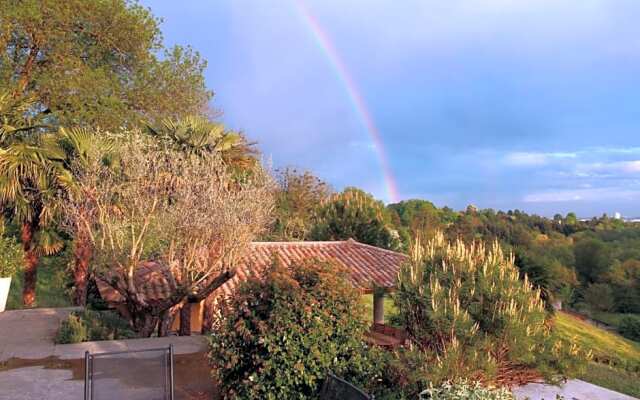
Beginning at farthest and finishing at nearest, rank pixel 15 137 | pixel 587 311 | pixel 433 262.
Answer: pixel 587 311 < pixel 15 137 < pixel 433 262

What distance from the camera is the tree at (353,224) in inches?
906

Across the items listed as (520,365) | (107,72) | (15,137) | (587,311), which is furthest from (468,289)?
(587,311)

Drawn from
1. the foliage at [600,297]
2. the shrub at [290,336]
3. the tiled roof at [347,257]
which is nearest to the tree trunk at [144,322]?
the tiled roof at [347,257]

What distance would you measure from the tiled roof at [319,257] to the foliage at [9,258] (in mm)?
2832

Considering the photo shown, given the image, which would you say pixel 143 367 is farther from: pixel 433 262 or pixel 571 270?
pixel 571 270

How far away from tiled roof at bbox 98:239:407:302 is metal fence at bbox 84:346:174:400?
21.9 feet

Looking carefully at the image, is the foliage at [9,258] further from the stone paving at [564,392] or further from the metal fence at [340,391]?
the stone paving at [564,392]

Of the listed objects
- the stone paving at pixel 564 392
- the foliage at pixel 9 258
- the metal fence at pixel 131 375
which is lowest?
the stone paving at pixel 564 392

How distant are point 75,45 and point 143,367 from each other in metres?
15.2

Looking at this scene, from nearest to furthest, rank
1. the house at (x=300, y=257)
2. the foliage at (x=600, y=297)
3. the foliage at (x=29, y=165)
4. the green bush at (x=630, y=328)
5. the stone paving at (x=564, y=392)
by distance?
the stone paving at (x=564, y=392) < the foliage at (x=29, y=165) < the house at (x=300, y=257) < the green bush at (x=630, y=328) < the foliage at (x=600, y=297)

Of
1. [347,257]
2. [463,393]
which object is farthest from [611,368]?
[463,393]

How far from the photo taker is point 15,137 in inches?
540

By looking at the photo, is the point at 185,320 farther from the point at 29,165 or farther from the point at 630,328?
the point at 630,328

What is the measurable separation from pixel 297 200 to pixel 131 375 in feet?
80.2
